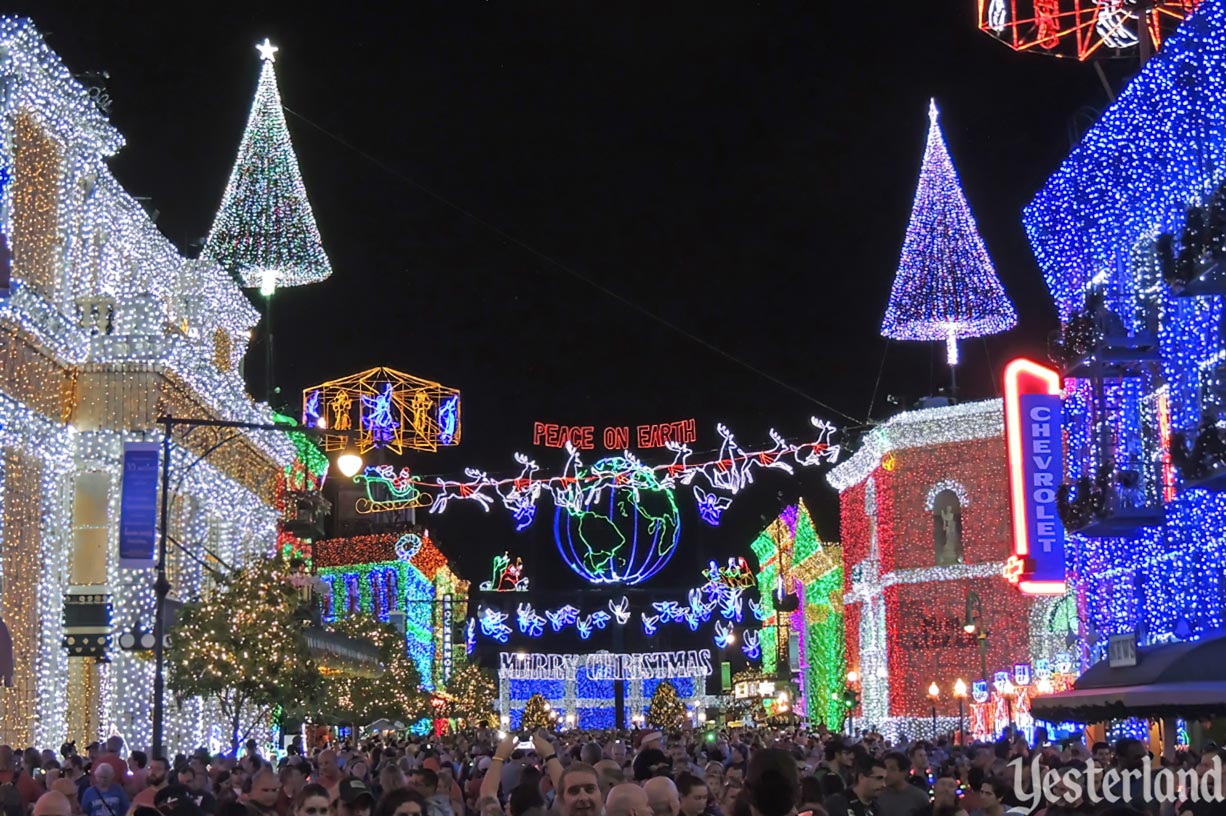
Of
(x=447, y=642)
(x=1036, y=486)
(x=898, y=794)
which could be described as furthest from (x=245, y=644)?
(x=447, y=642)

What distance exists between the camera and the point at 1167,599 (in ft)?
104

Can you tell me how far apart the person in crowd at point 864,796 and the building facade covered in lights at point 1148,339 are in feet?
44.7

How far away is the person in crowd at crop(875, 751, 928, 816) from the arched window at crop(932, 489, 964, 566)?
146 ft

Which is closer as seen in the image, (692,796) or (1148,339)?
(692,796)

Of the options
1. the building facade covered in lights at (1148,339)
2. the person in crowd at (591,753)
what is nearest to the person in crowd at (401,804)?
the person in crowd at (591,753)

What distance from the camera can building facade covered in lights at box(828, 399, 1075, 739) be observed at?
53.5m

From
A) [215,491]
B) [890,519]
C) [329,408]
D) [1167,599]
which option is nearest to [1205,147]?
[1167,599]

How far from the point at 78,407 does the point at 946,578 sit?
3007cm

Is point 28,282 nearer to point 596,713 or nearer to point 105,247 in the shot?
point 105,247

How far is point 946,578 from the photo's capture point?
56.0 m

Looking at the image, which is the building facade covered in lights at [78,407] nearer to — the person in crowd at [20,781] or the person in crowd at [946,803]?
the person in crowd at [20,781]

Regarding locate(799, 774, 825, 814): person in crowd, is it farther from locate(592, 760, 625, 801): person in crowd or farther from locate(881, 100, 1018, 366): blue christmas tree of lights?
locate(881, 100, 1018, 366): blue christmas tree of lights

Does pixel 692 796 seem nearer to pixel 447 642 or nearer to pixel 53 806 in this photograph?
pixel 53 806

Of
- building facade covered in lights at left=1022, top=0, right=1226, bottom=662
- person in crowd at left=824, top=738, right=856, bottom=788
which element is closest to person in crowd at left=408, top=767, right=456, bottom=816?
person in crowd at left=824, top=738, right=856, bottom=788
